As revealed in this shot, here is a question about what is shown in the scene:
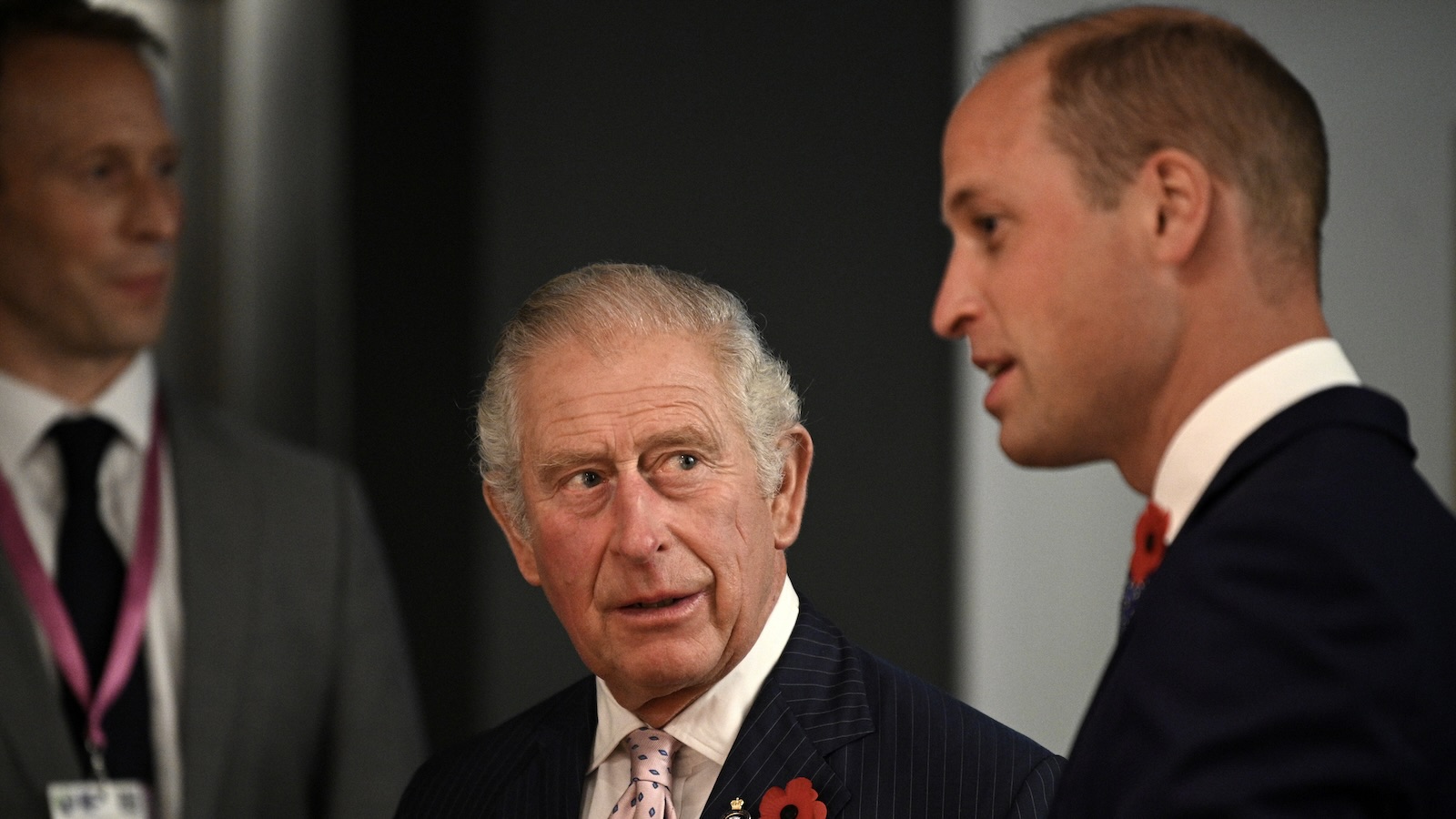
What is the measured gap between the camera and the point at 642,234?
255cm

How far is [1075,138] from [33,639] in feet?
5.28

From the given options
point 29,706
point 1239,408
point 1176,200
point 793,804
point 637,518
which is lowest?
point 29,706

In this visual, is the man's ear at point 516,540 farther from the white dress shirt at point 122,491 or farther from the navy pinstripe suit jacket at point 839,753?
the white dress shirt at point 122,491

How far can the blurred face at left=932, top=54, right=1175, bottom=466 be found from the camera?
1342mm

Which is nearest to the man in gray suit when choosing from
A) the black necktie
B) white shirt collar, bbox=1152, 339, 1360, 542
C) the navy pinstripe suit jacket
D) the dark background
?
the black necktie

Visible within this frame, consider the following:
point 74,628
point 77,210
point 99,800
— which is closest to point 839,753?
point 99,800

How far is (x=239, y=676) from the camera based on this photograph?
7.77 ft

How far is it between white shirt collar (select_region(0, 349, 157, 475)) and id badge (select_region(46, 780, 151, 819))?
496 millimetres

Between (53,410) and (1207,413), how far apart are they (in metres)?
1.77

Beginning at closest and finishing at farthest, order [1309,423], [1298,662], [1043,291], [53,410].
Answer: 1. [1298,662]
2. [1309,423]
3. [1043,291]
4. [53,410]

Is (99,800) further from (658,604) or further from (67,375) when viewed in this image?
(658,604)

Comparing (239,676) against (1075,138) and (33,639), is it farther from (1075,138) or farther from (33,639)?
(1075,138)

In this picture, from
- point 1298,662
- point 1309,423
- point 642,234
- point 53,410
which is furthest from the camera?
point 642,234

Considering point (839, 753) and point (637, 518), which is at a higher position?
point (637, 518)
